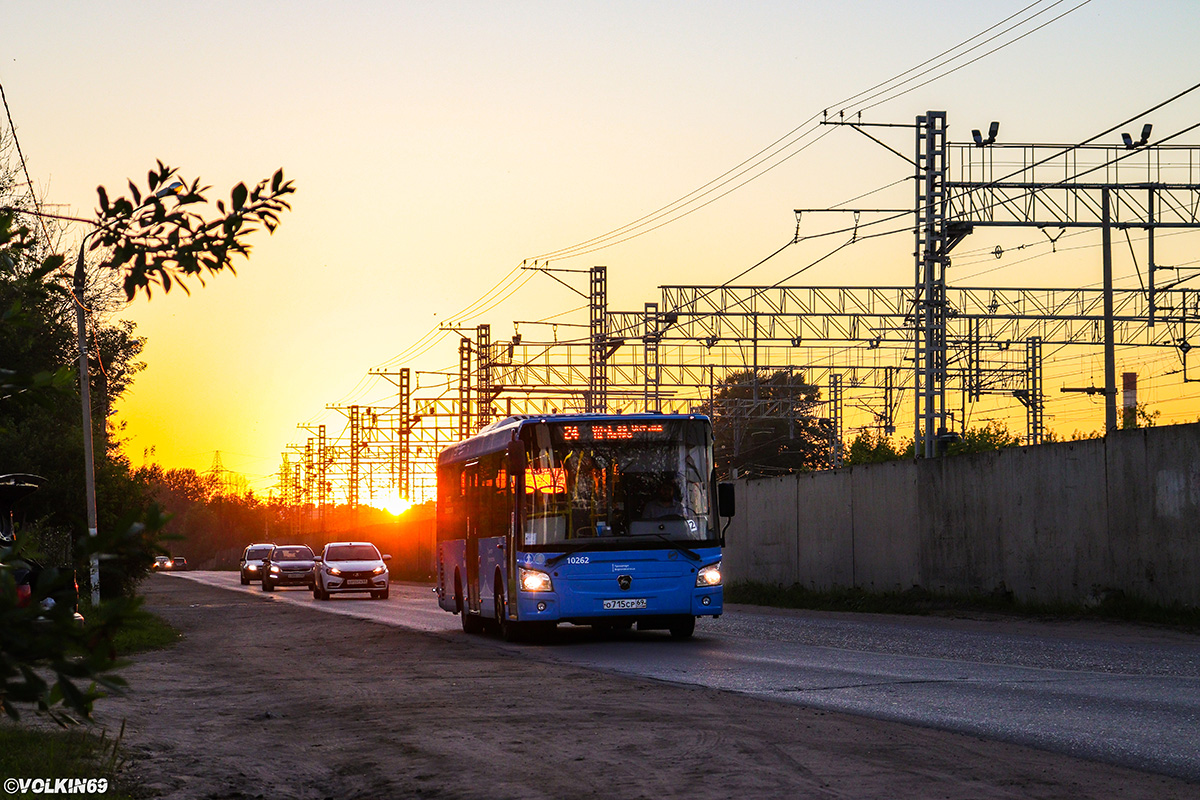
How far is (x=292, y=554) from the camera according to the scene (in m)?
52.7

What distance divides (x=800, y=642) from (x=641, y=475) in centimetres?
314

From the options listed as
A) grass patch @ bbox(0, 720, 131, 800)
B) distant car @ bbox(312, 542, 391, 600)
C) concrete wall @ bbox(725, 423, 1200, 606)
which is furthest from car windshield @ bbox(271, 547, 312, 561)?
grass patch @ bbox(0, 720, 131, 800)

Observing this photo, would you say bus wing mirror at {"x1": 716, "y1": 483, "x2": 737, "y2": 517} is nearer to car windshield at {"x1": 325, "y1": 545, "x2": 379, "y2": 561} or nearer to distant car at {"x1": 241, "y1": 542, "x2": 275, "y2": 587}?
car windshield at {"x1": 325, "y1": 545, "x2": 379, "y2": 561}

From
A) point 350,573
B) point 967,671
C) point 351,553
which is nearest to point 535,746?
point 967,671

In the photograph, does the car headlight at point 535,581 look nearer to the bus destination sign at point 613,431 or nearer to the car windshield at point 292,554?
the bus destination sign at point 613,431

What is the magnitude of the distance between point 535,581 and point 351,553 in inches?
980

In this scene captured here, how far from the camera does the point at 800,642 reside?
19.6 m

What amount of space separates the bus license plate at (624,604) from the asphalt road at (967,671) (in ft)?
1.76

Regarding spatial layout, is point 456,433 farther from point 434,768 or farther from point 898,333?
point 434,768

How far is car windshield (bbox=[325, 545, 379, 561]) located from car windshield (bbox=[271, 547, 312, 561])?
9.39 metres

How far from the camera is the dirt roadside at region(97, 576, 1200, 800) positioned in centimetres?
740

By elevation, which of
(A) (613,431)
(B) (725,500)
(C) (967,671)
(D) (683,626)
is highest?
(A) (613,431)

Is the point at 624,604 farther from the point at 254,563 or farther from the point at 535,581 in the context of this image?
the point at 254,563

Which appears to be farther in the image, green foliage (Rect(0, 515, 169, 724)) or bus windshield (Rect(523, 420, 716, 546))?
bus windshield (Rect(523, 420, 716, 546))
